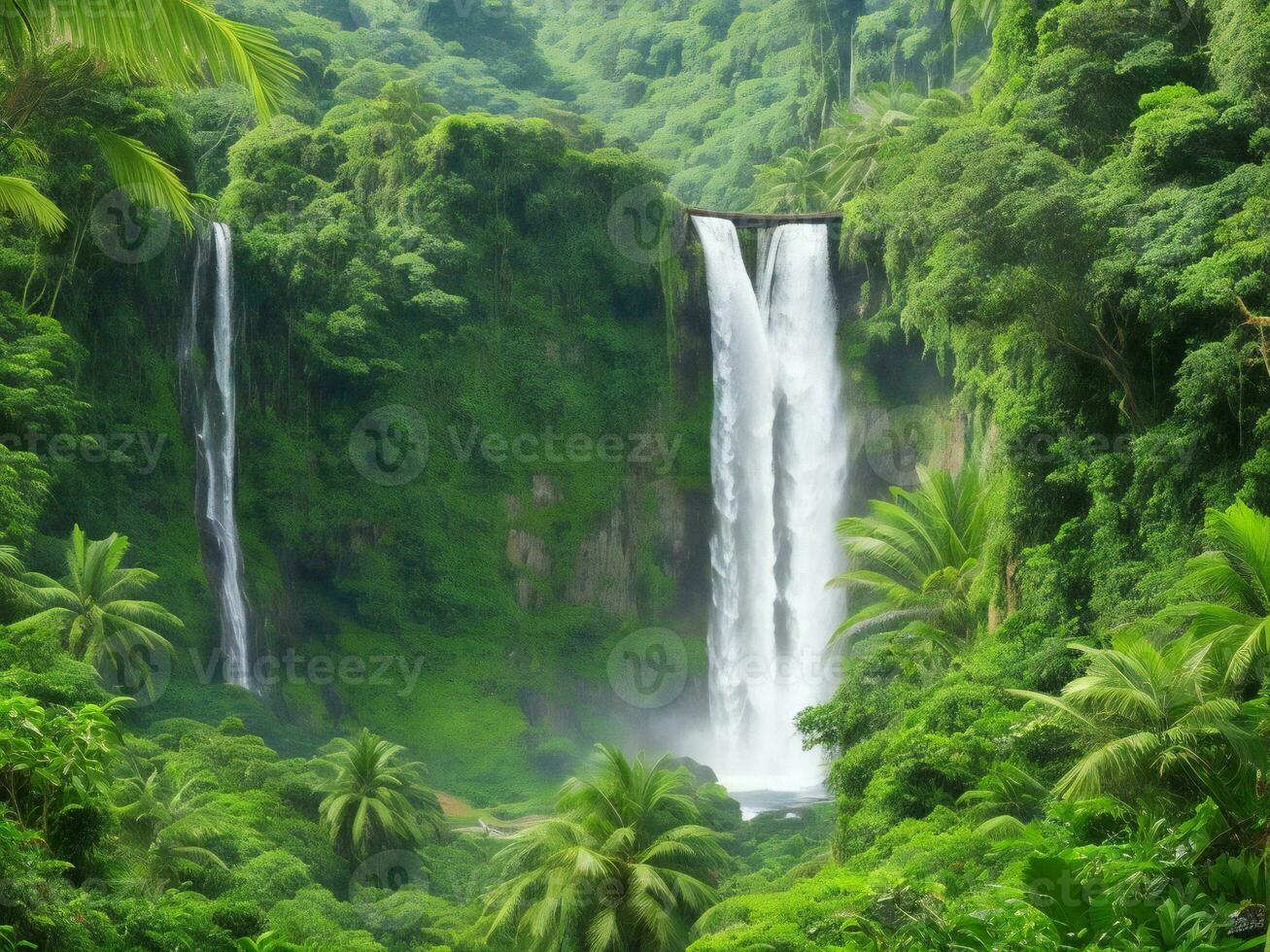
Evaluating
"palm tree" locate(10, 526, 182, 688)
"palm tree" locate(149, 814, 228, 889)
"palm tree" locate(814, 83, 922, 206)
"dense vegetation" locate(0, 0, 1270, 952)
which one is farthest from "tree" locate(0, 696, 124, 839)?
"palm tree" locate(814, 83, 922, 206)

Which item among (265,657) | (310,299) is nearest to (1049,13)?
(310,299)

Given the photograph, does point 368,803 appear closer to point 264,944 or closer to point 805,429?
point 264,944

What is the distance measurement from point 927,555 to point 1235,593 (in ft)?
36.3

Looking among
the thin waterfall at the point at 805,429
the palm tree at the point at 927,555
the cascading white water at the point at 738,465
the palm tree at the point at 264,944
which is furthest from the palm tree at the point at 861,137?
the palm tree at the point at 264,944

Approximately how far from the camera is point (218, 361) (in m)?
32.1

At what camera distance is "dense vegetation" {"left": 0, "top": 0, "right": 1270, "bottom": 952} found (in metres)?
13.4

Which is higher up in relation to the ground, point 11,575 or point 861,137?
point 861,137

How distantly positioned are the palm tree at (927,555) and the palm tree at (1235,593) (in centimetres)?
870

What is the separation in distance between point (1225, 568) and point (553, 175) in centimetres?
2424

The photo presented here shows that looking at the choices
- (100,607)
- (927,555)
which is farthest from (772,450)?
(100,607)

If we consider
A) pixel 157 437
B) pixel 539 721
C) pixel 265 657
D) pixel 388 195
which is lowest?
pixel 539 721

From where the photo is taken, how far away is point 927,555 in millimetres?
26531

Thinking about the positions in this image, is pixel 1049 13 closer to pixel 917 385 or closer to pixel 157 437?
pixel 917 385

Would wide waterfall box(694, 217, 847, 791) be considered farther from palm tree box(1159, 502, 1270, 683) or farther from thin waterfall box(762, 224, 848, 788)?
palm tree box(1159, 502, 1270, 683)
